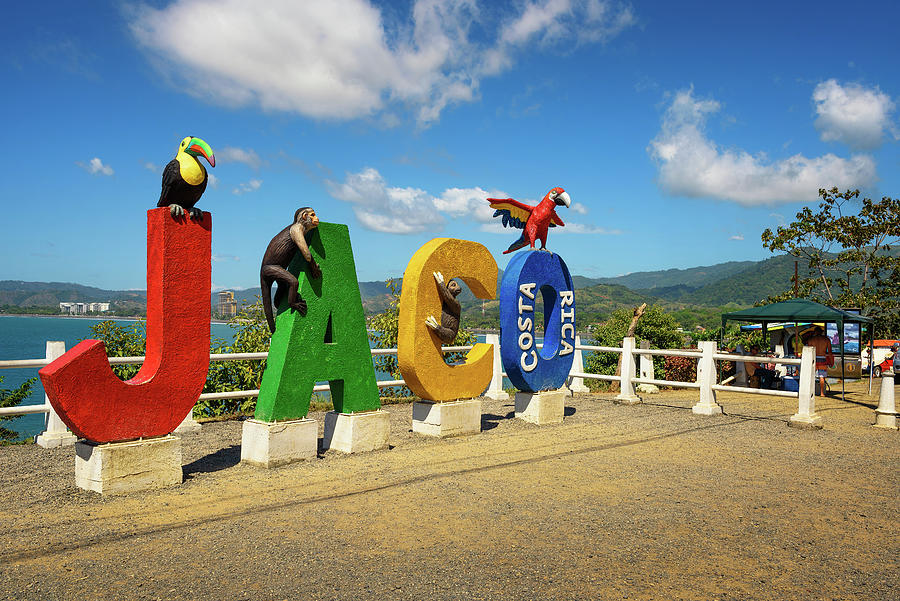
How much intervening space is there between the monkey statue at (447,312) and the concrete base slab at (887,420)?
Result: 7423 millimetres

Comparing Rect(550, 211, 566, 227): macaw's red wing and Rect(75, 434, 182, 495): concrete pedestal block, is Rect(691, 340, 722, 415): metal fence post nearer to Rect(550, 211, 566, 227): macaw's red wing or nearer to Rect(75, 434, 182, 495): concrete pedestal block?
Rect(550, 211, 566, 227): macaw's red wing

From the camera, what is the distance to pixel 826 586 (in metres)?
4.22

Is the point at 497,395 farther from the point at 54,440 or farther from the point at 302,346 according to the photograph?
the point at 54,440

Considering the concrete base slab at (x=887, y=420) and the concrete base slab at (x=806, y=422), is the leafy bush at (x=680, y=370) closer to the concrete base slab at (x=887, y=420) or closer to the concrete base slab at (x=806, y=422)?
the concrete base slab at (x=887, y=420)

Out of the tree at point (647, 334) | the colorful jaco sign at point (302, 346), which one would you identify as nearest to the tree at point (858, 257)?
the tree at point (647, 334)

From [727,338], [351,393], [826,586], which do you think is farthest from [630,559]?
[727,338]

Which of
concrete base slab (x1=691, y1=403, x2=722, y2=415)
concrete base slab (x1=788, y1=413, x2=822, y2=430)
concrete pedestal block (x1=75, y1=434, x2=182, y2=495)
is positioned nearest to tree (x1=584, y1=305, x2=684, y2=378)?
concrete base slab (x1=691, y1=403, x2=722, y2=415)

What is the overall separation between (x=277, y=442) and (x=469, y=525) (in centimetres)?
261

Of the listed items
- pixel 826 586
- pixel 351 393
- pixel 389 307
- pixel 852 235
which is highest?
pixel 852 235

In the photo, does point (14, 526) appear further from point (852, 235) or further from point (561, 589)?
point (852, 235)

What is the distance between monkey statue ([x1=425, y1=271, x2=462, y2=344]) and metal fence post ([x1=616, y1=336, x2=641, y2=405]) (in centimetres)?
513

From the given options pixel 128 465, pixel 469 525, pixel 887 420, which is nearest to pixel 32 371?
pixel 128 465

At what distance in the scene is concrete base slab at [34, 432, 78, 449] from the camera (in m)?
7.69

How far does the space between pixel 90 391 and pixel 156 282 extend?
1.17 meters
